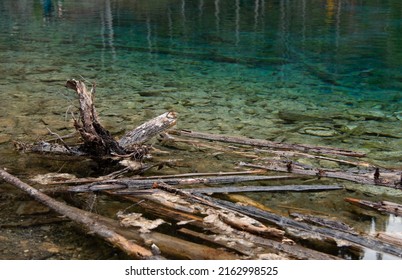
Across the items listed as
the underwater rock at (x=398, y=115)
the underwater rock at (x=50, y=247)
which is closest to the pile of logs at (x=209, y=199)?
the underwater rock at (x=50, y=247)

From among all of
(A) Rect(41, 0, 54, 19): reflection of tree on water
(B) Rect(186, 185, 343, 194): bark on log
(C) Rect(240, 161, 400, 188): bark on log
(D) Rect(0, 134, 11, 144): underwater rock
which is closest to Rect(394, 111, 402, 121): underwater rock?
(C) Rect(240, 161, 400, 188): bark on log

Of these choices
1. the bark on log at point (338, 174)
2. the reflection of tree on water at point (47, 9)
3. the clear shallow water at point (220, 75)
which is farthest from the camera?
the reflection of tree on water at point (47, 9)

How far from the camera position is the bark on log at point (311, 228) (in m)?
4.39

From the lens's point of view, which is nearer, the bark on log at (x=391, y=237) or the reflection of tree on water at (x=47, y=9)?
the bark on log at (x=391, y=237)

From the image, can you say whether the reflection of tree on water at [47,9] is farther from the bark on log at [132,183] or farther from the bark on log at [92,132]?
the bark on log at [132,183]

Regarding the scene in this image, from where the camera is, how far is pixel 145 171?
6.51 m

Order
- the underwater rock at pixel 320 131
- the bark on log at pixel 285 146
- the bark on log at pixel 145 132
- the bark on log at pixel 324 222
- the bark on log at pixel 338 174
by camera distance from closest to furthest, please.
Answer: the bark on log at pixel 324 222, the bark on log at pixel 338 174, the bark on log at pixel 145 132, the bark on log at pixel 285 146, the underwater rock at pixel 320 131

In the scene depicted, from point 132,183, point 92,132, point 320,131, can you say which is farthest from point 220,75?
point 132,183

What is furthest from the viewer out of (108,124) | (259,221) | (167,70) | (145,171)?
(167,70)

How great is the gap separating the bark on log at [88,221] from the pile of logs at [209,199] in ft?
0.03

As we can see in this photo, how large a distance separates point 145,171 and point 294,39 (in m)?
18.3
